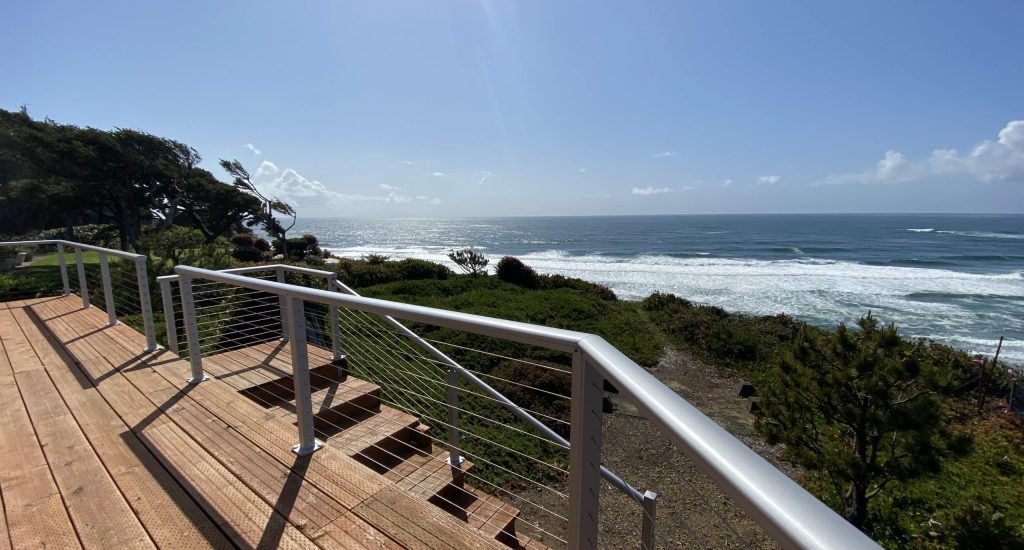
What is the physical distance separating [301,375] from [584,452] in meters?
1.73

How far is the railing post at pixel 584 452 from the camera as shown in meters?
1.14

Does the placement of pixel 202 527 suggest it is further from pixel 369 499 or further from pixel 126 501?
pixel 369 499

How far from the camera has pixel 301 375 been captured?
91.4 inches

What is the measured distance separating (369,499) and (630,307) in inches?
607

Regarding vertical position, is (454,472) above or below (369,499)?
below

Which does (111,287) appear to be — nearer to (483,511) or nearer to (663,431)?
(483,511)

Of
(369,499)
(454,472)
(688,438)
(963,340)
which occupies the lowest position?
(963,340)

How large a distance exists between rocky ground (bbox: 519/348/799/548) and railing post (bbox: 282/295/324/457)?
2137 millimetres

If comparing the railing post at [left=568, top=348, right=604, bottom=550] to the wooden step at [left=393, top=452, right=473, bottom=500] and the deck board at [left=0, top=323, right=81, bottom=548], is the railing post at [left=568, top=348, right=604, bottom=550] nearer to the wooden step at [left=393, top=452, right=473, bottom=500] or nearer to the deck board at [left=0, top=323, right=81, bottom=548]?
the wooden step at [left=393, top=452, right=473, bottom=500]

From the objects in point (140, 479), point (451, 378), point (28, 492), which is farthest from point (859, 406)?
point (28, 492)

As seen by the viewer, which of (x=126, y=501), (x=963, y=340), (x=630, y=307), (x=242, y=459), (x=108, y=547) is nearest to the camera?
(x=108, y=547)

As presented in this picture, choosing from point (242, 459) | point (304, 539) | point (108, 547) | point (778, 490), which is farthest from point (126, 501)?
point (778, 490)

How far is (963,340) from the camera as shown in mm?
14383

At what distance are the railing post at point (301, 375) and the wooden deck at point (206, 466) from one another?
0.08 meters
